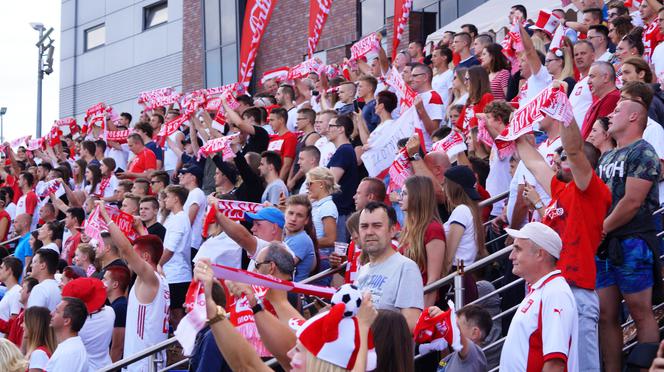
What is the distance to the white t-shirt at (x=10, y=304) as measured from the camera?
11471mm

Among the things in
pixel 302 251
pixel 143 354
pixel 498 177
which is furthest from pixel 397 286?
pixel 498 177

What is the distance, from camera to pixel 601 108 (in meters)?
9.05

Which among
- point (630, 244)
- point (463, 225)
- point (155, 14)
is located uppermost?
point (155, 14)

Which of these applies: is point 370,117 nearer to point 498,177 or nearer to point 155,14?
point 498,177

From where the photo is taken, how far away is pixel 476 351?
655 centimetres

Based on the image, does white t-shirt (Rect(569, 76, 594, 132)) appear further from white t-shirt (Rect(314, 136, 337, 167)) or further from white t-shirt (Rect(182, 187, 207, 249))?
white t-shirt (Rect(182, 187, 207, 249))

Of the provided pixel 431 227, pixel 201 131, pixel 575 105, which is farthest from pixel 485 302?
pixel 201 131

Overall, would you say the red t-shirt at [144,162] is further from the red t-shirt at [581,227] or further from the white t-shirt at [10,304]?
the red t-shirt at [581,227]

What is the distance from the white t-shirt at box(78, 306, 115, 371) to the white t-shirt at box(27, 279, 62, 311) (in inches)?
58.1

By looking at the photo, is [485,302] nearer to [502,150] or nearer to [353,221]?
[353,221]

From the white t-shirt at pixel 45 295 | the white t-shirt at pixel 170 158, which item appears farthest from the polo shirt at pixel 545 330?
the white t-shirt at pixel 170 158

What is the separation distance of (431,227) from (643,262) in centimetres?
155

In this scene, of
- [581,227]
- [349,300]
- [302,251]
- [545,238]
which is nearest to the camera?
[349,300]

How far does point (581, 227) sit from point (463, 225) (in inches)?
65.9
